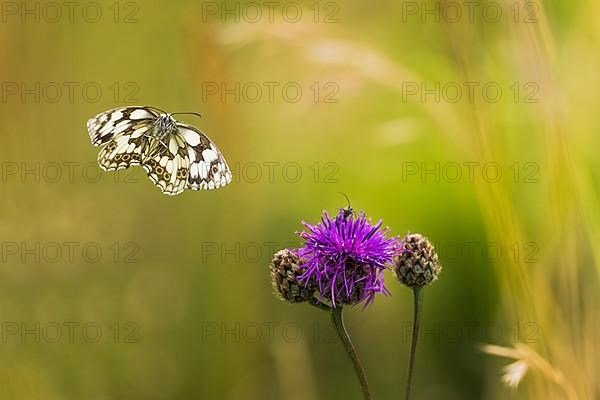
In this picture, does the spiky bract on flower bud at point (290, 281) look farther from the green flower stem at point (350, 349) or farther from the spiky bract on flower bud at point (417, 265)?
the spiky bract on flower bud at point (417, 265)

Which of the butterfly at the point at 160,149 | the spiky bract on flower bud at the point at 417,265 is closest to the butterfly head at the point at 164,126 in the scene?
the butterfly at the point at 160,149

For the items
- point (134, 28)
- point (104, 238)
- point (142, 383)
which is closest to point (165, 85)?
point (134, 28)

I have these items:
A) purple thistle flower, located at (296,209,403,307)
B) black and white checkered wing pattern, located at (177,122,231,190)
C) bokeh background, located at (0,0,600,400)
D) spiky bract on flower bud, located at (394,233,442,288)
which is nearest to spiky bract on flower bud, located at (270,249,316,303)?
purple thistle flower, located at (296,209,403,307)

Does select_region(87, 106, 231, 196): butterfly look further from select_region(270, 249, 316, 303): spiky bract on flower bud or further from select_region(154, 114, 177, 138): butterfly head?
select_region(270, 249, 316, 303): spiky bract on flower bud

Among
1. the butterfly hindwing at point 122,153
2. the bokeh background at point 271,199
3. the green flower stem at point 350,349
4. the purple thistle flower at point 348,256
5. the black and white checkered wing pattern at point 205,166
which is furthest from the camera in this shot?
the bokeh background at point 271,199

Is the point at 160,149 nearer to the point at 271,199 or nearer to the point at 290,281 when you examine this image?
the point at 290,281

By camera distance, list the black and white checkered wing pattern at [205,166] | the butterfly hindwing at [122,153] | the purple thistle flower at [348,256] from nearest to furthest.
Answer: the purple thistle flower at [348,256], the black and white checkered wing pattern at [205,166], the butterfly hindwing at [122,153]
